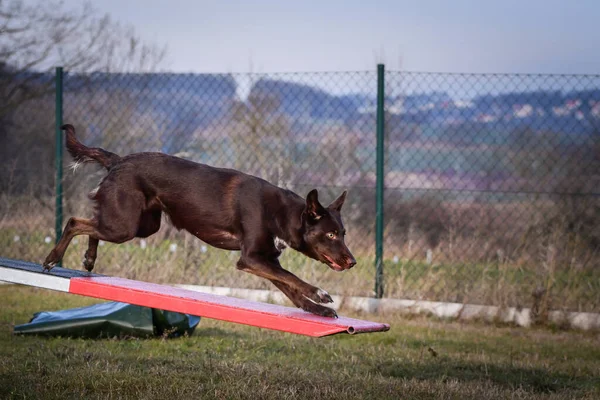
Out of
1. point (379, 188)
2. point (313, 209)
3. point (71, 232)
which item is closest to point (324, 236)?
point (313, 209)

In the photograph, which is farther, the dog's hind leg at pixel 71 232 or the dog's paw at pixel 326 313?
the dog's hind leg at pixel 71 232

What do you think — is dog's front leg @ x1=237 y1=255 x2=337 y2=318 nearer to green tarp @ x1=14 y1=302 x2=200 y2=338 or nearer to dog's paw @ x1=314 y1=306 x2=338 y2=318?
dog's paw @ x1=314 y1=306 x2=338 y2=318

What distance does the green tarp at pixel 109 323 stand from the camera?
6.00 metres

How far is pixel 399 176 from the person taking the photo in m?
10.6

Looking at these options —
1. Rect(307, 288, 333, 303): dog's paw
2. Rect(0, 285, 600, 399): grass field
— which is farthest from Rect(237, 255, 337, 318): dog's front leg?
Rect(0, 285, 600, 399): grass field

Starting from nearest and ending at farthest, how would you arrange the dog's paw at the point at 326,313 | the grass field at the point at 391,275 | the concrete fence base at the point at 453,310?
the dog's paw at the point at 326,313, the concrete fence base at the point at 453,310, the grass field at the point at 391,275

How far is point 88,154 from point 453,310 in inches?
170

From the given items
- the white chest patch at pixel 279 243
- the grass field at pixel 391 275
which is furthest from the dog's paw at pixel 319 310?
the grass field at pixel 391 275

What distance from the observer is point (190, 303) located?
3.89 meters

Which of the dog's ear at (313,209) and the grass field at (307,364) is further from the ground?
the dog's ear at (313,209)

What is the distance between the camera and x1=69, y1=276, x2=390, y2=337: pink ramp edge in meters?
3.69

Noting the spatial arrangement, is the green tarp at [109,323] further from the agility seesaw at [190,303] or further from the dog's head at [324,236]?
the dog's head at [324,236]

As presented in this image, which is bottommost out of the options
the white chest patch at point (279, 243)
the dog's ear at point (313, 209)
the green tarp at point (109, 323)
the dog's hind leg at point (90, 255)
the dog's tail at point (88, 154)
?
the green tarp at point (109, 323)

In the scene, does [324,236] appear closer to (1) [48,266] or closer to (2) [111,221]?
(2) [111,221]
